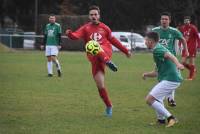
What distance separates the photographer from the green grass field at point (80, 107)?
34.9 ft

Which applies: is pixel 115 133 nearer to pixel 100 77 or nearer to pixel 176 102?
pixel 100 77

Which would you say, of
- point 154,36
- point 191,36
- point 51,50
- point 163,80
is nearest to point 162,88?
point 163,80

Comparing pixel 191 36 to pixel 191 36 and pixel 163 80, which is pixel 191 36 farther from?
pixel 163 80

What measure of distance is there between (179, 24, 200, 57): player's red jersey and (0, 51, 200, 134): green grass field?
141cm

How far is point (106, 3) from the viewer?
64.3 meters

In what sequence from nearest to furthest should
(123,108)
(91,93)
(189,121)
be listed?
(189,121) < (123,108) < (91,93)

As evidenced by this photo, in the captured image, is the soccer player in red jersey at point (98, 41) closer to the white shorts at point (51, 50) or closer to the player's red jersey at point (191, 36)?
the white shorts at point (51, 50)

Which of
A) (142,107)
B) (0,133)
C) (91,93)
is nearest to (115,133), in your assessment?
(0,133)

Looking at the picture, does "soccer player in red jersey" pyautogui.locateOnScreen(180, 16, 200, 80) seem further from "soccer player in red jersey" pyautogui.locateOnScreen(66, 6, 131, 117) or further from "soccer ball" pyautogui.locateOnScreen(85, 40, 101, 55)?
"soccer ball" pyautogui.locateOnScreen(85, 40, 101, 55)

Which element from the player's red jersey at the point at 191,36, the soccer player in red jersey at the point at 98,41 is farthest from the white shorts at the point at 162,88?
the player's red jersey at the point at 191,36

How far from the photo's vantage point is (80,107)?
13.6 m

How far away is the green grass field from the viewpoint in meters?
10.6

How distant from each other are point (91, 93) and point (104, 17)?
48423 millimetres

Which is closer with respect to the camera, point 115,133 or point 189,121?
point 115,133
